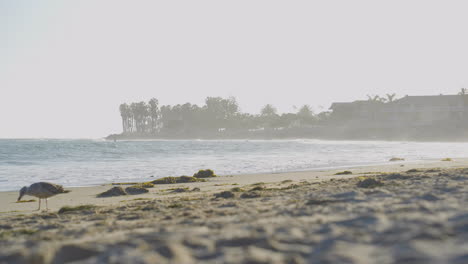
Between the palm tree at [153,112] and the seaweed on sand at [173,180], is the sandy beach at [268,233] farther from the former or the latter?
the palm tree at [153,112]

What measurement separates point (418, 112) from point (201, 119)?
289 ft

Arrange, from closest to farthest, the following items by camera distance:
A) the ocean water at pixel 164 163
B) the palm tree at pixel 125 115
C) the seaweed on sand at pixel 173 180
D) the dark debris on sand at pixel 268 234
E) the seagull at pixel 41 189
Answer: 1. the dark debris on sand at pixel 268 234
2. the seagull at pixel 41 189
3. the seaweed on sand at pixel 173 180
4. the ocean water at pixel 164 163
5. the palm tree at pixel 125 115

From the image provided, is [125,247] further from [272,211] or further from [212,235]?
[272,211]

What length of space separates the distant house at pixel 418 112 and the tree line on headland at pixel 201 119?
34.8 metres

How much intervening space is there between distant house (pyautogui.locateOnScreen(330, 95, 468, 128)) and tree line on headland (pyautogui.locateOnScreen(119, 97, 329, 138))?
34807mm

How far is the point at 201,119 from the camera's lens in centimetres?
15762

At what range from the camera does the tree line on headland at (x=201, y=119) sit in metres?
141

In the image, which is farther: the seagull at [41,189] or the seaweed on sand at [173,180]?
the seaweed on sand at [173,180]

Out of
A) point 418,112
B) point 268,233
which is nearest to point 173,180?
point 268,233

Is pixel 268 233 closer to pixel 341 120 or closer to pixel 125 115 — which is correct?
pixel 341 120

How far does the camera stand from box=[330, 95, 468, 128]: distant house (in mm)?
80356

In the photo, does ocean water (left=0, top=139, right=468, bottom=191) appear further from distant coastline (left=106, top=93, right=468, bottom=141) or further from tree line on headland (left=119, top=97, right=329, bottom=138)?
tree line on headland (left=119, top=97, right=329, bottom=138)

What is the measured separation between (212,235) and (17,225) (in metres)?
3.24

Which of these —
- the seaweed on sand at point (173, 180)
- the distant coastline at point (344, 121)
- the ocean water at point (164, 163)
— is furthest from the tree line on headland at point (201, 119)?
the seaweed on sand at point (173, 180)
